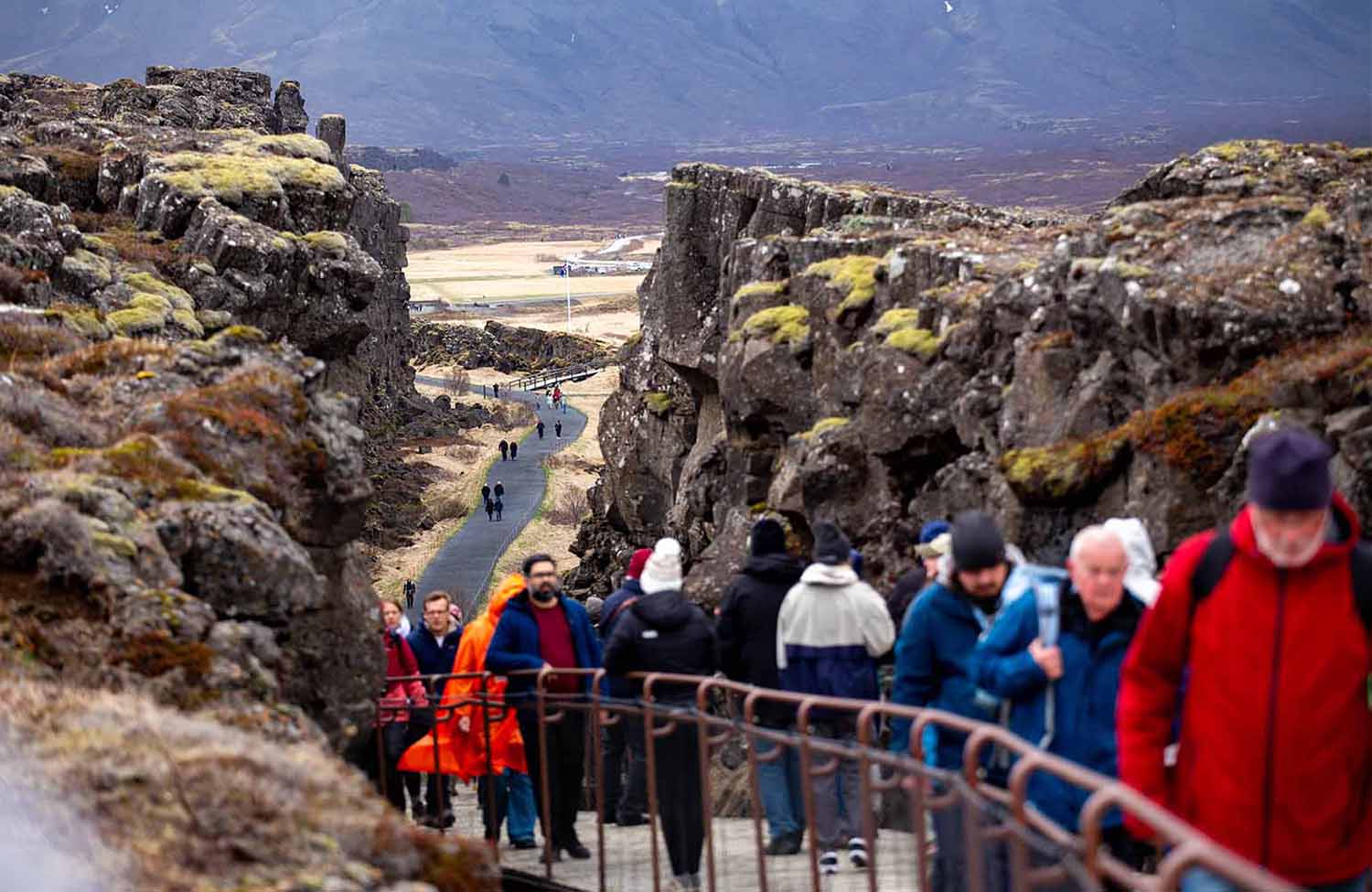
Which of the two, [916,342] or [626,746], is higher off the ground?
[916,342]

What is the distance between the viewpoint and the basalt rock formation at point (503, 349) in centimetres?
10969

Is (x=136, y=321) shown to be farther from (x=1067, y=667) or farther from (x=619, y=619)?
(x=1067, y=667)

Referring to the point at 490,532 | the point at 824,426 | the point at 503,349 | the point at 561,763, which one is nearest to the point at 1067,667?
the point at 561,763

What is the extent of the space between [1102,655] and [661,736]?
4.14 meters

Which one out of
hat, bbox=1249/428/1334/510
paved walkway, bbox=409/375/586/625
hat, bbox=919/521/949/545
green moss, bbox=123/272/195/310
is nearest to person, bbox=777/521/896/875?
hat, bbox=919/521/949/545

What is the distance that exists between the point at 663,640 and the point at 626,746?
1.72 m

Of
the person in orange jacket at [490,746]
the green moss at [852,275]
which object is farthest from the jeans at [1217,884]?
the green moss at [852,275]

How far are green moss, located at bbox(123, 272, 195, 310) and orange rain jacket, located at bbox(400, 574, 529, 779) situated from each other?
11198 millimetres

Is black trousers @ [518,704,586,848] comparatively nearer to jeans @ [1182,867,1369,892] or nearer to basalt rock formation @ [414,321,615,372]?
jeans @ [1182,867,1369,892]

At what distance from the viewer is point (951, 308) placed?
22000 millimetres

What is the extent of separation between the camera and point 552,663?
42.3 feet

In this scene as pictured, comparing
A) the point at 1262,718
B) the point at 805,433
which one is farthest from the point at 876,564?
the point at 1262,718

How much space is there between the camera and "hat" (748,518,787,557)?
1196cm

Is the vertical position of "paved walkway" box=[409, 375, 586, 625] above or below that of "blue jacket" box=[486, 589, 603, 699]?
below
